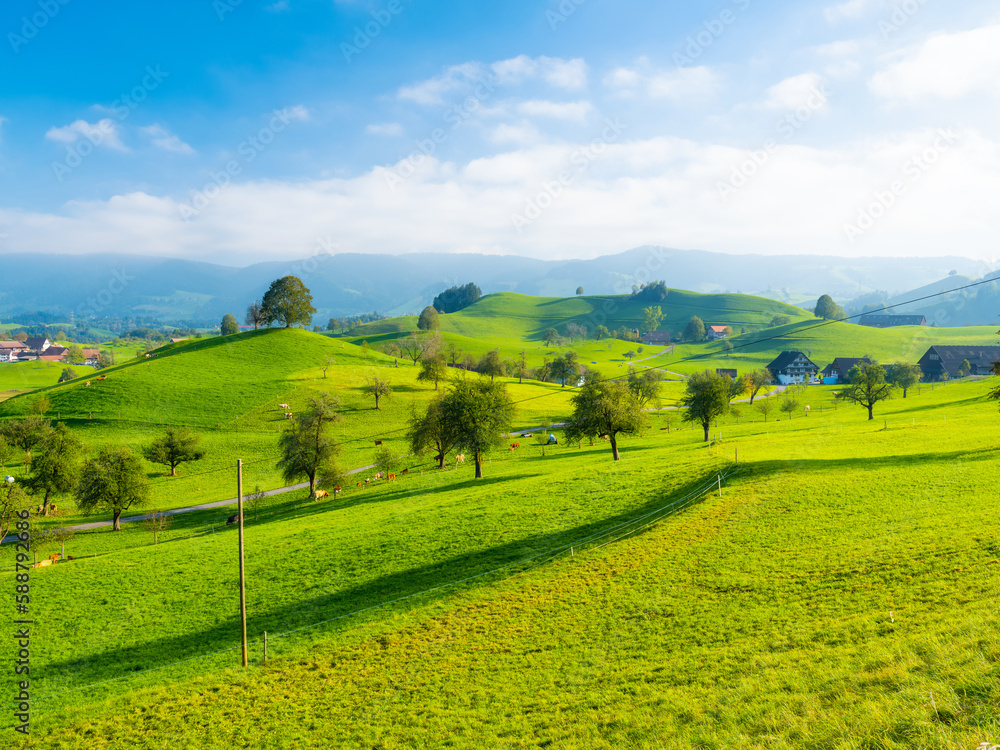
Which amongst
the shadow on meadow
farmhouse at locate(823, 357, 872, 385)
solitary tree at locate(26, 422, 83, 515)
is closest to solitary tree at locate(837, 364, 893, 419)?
the shadow on meadow

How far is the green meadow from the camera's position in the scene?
569 inches

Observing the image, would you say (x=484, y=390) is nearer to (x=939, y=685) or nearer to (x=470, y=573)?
(x=470, y=573)

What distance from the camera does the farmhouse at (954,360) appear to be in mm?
134125

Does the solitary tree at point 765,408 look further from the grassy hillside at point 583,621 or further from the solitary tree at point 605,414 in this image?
the grassy hillside at point 583,621

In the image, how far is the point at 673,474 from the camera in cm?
4244

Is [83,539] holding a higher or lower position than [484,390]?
lower

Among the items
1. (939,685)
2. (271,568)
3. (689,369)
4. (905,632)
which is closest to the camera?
(939,685)

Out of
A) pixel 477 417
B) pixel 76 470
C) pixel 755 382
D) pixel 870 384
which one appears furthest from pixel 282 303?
pixel 870 384

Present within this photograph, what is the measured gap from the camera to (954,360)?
137125mm

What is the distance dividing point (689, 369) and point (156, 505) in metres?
152

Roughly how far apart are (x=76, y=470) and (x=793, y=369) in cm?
18287

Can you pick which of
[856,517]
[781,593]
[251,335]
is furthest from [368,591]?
[251,335]

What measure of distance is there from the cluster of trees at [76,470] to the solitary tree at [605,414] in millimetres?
49413

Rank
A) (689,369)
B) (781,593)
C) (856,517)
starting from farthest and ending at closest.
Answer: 1. (689,369)
2. (856,517)
3. (781,593)
